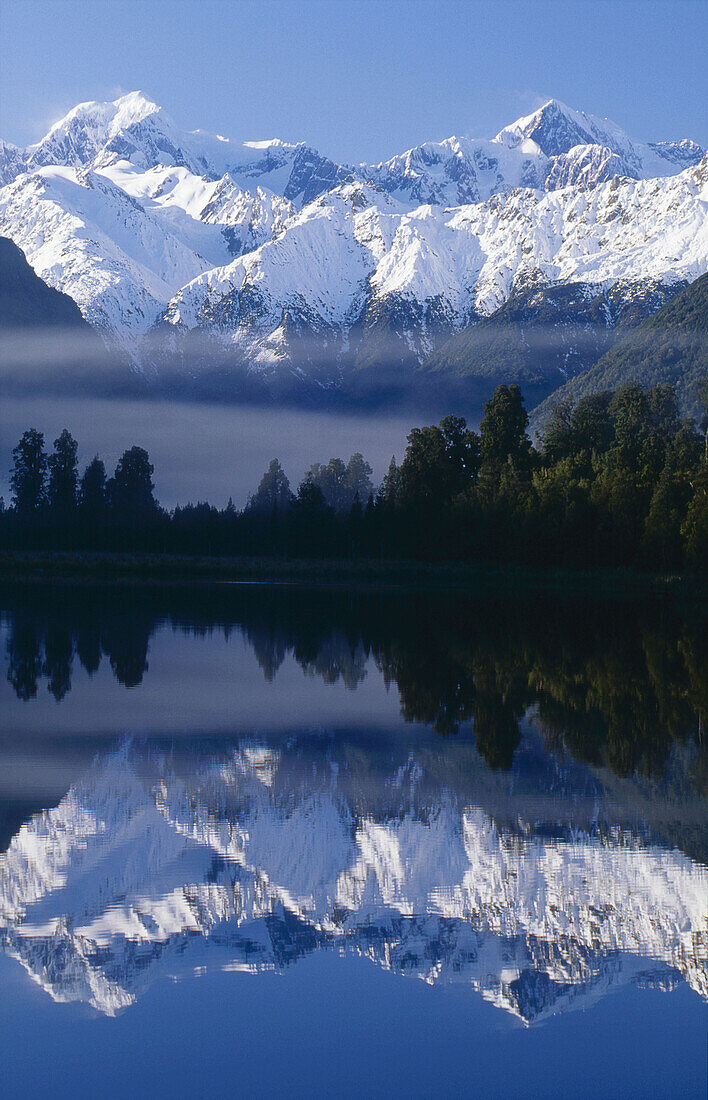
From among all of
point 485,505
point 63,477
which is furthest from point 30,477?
point 485,505

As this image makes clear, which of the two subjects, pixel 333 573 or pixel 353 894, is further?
pixel 333 573

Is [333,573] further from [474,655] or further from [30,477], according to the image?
[474,655]

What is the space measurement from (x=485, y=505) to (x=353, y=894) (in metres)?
106

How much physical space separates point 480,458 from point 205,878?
13173 cm

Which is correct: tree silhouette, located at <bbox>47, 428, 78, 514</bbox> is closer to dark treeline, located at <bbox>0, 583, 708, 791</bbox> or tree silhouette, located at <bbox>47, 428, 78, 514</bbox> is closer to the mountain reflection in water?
dark treeline, located at <bbox>0, 583, 708, 791</bbox>

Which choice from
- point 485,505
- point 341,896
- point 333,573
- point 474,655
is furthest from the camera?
point 333,573

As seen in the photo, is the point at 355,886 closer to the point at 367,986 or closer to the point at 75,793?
the point at 367,986

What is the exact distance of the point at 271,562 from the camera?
14588cm

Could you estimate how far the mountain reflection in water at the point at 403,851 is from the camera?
12.8 m

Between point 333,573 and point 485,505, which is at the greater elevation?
point 485,505

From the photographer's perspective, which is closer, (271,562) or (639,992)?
(639,992)

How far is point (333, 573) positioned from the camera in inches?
5017

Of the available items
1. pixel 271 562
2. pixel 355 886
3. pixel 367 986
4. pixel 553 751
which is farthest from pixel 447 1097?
pixel 271 562

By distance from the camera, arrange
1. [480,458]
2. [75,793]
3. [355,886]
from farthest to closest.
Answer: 1. [480,458]
2. [75,793]
3. [355,886]
